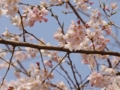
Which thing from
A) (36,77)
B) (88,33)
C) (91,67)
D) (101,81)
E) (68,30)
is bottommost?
(91,67)

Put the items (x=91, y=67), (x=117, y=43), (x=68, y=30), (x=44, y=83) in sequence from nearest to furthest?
(x=68, y=30)
(x=44, y=83)
(x=91, y=67)
(x=117, y=43)

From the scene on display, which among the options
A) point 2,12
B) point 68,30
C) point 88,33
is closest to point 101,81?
point 88,33

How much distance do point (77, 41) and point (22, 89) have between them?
78 centimetres

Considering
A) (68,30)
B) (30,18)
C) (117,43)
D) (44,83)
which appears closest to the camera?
(68,30)

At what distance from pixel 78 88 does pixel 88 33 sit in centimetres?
59

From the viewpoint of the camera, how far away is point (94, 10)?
149 inches

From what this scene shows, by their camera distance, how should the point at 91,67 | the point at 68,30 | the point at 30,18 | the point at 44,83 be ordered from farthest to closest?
the point at 91,67, the point at 30,18, the point at 44,83, the point at 68,30

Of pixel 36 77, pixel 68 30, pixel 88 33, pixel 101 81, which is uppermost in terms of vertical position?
pixel 68 30

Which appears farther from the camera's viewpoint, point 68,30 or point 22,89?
point 22,89

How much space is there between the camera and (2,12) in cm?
307

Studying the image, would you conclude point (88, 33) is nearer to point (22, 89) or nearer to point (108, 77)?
point (108, 77)

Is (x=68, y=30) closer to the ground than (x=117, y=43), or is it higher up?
higher up

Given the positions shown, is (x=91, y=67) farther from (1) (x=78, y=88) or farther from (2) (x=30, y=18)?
(2) (x=30, y=18)

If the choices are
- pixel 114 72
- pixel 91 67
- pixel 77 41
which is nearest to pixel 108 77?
pixel 114 72
